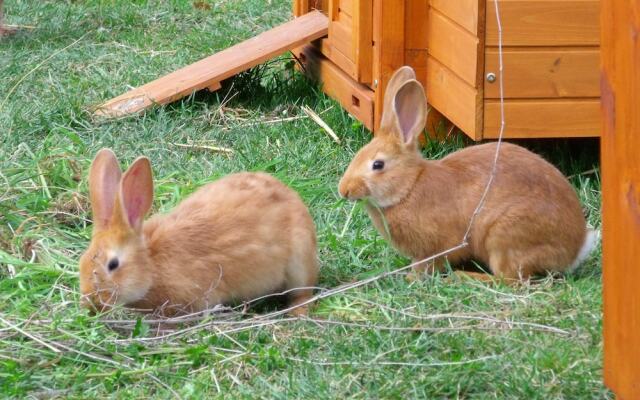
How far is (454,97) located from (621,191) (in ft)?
8.09

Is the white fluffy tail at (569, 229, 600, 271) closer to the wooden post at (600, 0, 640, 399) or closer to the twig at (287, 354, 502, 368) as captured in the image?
the twig at (287, 354, 502, 368)

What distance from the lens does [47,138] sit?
18.5ft

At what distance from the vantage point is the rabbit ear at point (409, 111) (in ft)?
14.4

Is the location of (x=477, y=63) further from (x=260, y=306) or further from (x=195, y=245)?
(x=195, y=245)

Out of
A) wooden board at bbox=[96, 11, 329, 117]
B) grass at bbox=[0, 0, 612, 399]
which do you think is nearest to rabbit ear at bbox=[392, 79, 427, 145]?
grass at bbox=[0, 0, 612, 399]

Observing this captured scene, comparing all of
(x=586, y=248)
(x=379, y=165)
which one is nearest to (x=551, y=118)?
(x=586, y=248)

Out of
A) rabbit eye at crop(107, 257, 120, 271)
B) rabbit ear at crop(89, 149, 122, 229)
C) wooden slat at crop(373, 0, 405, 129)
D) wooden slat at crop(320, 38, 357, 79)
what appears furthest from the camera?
wooden slat at crop(320, 38, 357, 79)

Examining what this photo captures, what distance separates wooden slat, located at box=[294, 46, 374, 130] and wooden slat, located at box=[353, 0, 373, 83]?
10 cm

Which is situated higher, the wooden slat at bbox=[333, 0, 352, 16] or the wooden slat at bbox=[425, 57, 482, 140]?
the wooden slat at bbox=[333, 0, 352, 16]

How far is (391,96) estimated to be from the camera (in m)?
4.49

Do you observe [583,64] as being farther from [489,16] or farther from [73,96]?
[73,96]

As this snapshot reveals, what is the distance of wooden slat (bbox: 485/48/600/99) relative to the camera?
4871 millimetres

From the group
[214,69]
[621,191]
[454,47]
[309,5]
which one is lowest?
[214,69]

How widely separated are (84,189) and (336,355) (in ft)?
5.95
